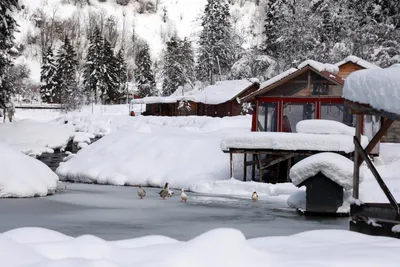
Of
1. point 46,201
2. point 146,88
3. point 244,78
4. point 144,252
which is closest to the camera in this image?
point 144,252

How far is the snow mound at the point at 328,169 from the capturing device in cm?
1681

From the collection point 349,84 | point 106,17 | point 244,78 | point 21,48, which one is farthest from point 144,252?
point 106,17

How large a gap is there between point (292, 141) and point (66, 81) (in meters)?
64.7

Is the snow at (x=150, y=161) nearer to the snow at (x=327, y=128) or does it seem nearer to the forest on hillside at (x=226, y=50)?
the snow at (x=327, y=128)

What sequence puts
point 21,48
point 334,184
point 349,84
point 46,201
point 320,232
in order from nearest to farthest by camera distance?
point 320,232
point 349,84
point 334,184
point 46,201
point 21,48

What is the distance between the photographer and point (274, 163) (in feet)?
82.7

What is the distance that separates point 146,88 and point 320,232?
263 feet

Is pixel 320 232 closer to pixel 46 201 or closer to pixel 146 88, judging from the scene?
pixel 46 201

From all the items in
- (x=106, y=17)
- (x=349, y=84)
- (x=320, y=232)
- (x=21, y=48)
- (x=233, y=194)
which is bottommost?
(x=233, y=194)

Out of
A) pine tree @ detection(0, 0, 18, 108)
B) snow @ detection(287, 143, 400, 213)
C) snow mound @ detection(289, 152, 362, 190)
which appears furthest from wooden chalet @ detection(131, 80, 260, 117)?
snow mound @ detection(289, 152, 362, 190)

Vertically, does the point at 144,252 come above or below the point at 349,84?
below

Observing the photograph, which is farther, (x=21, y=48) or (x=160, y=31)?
(x=160, y=31)

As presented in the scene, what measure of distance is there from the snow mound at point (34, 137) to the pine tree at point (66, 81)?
3719cm

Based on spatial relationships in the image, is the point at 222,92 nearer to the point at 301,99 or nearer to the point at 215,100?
the point at 215,100
